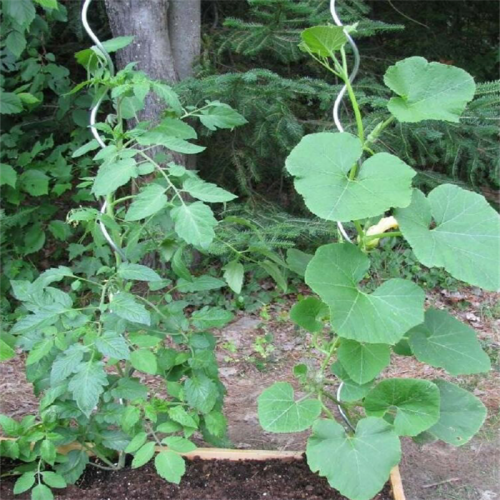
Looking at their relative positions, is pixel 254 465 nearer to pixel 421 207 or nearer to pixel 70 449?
pixel 70 449

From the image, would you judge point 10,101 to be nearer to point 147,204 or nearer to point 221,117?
point 221,117

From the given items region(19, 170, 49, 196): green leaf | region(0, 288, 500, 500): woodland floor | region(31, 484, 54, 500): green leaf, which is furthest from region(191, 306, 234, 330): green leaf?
region(19, 170, 49, 196): green leaf

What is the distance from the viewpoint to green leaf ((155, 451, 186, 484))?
61.9 inches

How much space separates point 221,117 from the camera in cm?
174

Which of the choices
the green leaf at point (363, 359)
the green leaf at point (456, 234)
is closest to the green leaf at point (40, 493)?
the green leaf at point (363, 359)

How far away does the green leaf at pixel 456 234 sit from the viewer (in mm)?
1420

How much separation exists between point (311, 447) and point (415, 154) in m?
2.46

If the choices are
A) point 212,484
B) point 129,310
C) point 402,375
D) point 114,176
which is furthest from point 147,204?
point 402,375

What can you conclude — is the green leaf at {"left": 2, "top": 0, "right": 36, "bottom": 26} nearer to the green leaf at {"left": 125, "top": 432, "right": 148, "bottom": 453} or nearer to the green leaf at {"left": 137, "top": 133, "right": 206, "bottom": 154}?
the green leaf at {"left": 137, "top": 133, "right": 206, "bottom": 154}

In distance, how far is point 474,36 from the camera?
4.50m

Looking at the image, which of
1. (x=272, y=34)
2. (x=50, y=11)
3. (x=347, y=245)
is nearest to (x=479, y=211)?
(x=347, y=245)

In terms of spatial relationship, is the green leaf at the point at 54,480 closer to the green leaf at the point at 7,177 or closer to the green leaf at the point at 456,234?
the green leaf at the point at 456,234

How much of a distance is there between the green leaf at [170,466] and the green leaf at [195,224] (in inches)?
21.8

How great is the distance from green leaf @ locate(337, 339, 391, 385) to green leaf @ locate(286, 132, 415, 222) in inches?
14.7
